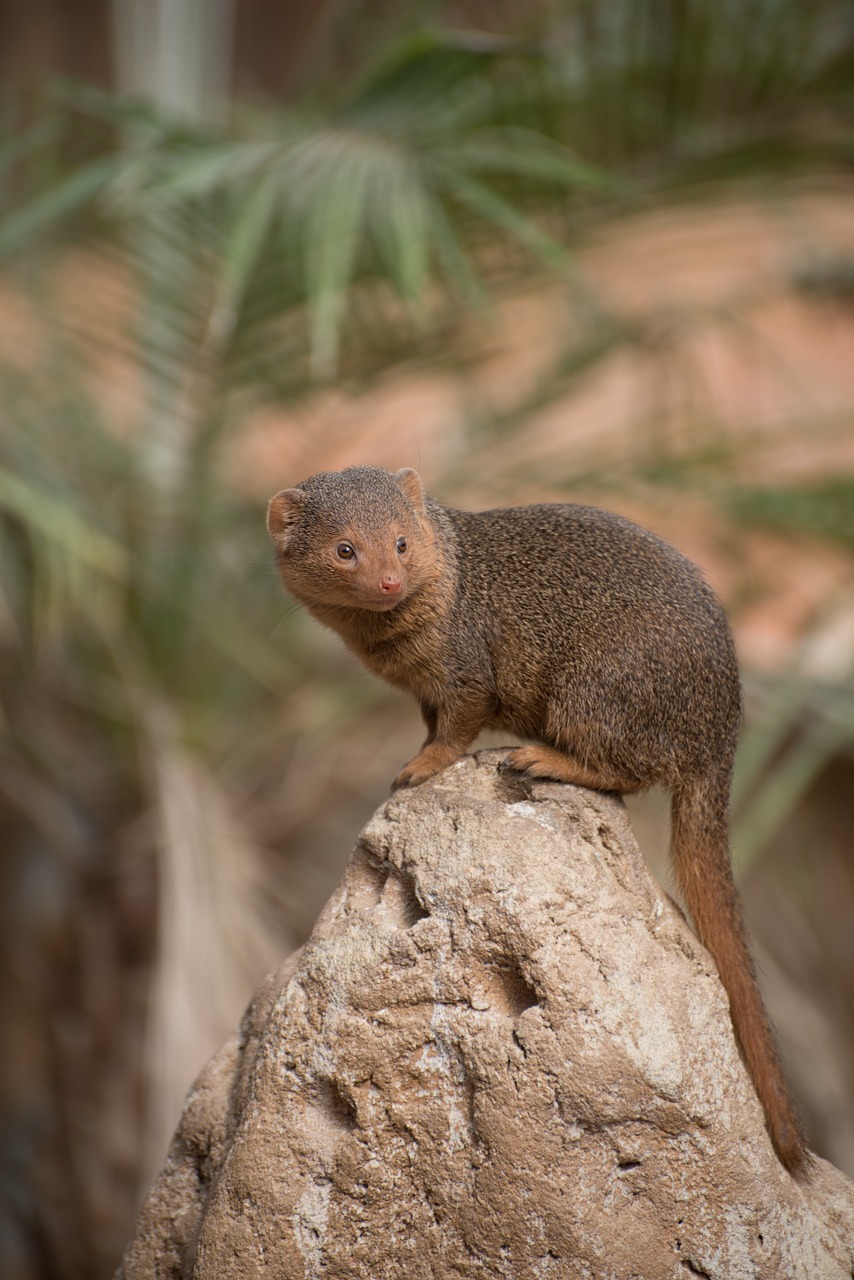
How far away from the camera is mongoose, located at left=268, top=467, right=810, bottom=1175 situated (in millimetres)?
2887

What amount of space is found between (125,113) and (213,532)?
1.58 meters

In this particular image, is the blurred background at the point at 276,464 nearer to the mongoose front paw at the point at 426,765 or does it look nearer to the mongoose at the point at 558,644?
the mongoose at the point at 558,644

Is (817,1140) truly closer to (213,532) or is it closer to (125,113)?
(213,532)

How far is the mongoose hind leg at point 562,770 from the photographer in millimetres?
2855

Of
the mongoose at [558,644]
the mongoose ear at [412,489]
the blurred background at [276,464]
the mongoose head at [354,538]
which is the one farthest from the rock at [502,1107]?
the blurred background at [276,464]

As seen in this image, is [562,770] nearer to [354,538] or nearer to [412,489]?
[354,538]

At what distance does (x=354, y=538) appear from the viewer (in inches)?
120

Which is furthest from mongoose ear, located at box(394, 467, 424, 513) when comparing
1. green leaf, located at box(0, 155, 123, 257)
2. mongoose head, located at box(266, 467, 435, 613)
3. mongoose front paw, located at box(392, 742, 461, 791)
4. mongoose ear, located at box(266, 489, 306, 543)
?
green leaf, located at box(0, 155, 123, 257)

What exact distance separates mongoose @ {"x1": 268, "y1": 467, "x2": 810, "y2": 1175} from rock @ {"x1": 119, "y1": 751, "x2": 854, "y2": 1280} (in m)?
0.24

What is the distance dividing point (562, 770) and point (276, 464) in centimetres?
385

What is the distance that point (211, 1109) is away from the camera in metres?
2.75

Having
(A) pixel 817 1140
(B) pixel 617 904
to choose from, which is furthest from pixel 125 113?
(A) pixel 817 1140

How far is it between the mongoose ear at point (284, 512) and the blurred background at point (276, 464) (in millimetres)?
1107

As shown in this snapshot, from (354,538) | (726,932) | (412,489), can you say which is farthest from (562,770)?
(412,489)
